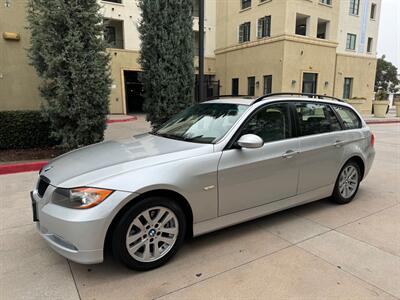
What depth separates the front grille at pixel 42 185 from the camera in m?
2.82

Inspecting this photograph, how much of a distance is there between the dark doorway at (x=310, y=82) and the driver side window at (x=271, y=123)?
20665 millimetres

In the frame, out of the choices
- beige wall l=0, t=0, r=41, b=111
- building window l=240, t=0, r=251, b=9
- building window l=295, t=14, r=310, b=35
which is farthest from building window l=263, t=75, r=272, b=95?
beige wall l=0, t=0, r=41, b=111

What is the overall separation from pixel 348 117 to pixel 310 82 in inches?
794

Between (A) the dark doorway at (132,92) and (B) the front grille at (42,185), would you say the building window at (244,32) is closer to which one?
(A) the dark doorway at (132,92)

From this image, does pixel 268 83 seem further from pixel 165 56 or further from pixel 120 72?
pixel 165 56

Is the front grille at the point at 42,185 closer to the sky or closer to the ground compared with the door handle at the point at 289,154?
closer to the ground

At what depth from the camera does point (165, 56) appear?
24.0ft

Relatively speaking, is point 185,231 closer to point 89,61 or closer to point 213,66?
point 89,61

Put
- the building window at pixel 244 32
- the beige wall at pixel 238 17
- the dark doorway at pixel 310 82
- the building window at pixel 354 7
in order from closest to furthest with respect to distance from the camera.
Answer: the beige wall at pixel 238 17, the dark doorway at pixel 310 82, the building window at pixel 244 32, the building window at pixel 354 7

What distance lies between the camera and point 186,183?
9.32 ft

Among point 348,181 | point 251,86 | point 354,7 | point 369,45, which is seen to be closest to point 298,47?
point 251,86

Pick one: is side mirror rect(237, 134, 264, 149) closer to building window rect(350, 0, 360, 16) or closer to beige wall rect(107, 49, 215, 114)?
beige wall rect(107, 49, 215, 114)

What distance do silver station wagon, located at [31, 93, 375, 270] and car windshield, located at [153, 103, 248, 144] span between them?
15 millimetres

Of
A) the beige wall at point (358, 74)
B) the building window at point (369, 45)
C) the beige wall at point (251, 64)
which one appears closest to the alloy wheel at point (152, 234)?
the beige wall at point (251, 64)
